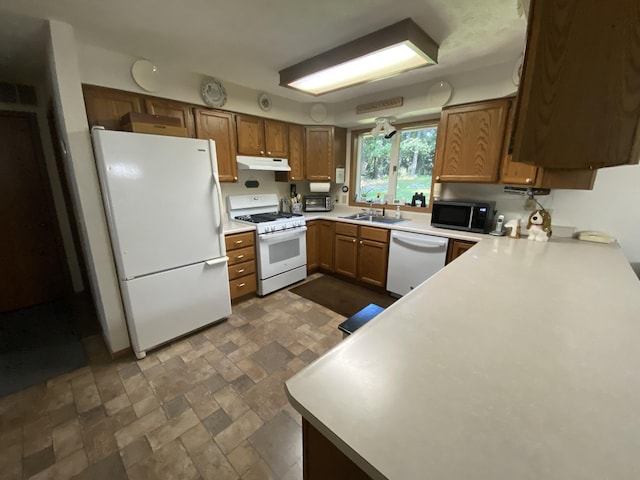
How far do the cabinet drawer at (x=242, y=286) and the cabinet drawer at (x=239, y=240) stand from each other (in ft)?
1.24

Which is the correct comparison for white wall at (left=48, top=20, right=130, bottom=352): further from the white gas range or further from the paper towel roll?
the paper towel roll

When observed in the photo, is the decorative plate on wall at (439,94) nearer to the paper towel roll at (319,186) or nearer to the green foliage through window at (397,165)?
the green foliage through window at (397,165)

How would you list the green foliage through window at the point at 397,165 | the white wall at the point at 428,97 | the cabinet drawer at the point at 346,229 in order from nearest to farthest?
the white wall at the point at 428,97, the green foliage through window at the point at 397,165, the cabinet drawer at the point at 346,229

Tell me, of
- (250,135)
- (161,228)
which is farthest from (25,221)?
(250,135)

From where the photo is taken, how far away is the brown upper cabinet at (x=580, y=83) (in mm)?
614

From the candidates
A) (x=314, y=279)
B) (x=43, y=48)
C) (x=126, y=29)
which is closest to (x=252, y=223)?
(x=314, y=279)

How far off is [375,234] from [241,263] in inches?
63.0

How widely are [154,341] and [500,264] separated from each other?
262cm

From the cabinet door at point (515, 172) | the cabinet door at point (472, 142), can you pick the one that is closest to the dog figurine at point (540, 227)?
the cabinet door at point (515, 172)

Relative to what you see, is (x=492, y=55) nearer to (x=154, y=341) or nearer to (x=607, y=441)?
(x=607, y=441)

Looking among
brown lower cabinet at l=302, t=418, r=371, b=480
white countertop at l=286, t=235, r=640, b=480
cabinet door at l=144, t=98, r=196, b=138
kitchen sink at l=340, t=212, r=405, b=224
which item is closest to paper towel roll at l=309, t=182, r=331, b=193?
kitchen sink at l=340, t=212, r=405, b=224

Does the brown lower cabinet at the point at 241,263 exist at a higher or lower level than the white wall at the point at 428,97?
lower

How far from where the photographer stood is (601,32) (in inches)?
24.4

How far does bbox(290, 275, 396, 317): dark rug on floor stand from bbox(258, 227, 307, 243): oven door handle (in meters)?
0.70
